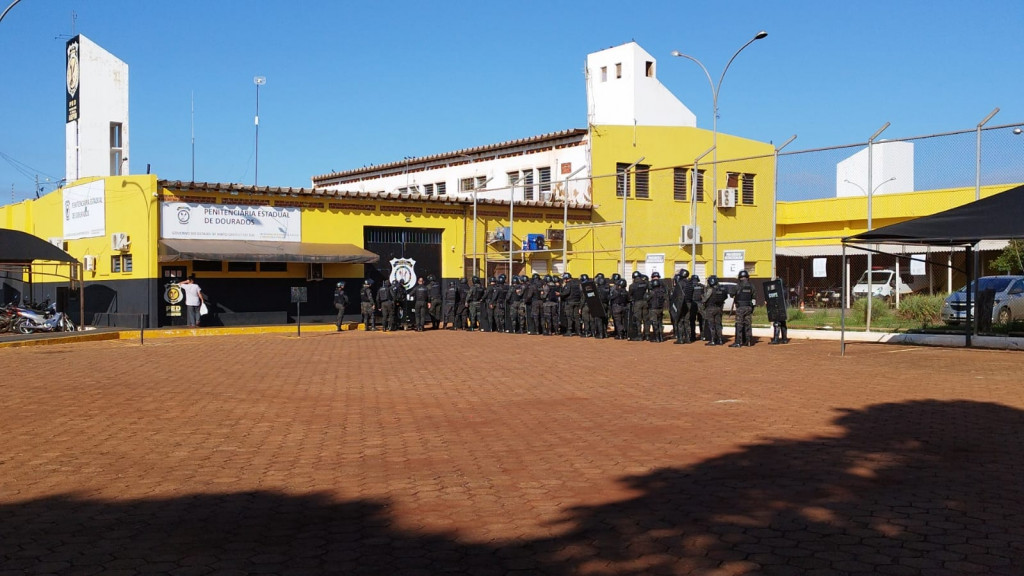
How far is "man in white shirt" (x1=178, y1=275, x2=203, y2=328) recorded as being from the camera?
2752cm

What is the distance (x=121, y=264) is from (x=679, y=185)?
20.9 metres

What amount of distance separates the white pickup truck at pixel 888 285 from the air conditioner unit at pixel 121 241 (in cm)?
2161

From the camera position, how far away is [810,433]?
31.0ft

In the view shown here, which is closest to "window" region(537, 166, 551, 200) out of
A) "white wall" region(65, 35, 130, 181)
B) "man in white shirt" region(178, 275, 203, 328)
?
"man in white shirt" region(178, 275, 203, 328)

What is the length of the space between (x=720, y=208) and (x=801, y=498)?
29.9 m

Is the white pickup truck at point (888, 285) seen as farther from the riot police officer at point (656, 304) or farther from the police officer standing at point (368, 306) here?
the police officer standing at point (368, 306)

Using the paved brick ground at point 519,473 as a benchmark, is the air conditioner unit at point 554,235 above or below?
above

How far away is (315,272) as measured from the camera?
101 feet

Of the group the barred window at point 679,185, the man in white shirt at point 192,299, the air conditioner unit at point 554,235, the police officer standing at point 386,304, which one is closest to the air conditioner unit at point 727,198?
the barred window at point 679,185

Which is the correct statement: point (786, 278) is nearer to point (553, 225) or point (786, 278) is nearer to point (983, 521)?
point (553, 225)

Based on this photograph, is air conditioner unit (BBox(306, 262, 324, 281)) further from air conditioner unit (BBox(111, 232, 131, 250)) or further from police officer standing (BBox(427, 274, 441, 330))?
air conditioner unit (BBox(111, 232, 131, 250))

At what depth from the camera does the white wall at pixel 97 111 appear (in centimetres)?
3189

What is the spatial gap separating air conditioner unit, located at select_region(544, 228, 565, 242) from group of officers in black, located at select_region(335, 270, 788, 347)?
5.04 metres

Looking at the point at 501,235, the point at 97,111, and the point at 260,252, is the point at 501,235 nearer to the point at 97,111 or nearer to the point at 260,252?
the point at 260,252
